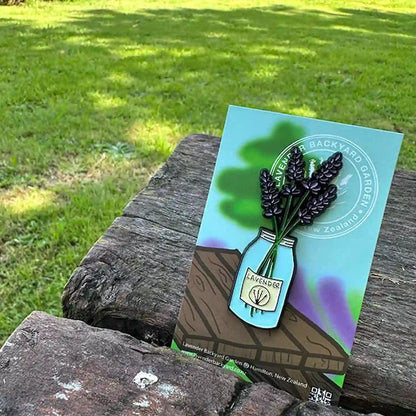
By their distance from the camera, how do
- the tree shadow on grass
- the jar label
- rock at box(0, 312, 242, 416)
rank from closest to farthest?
1. rock at box(0, 312, 242, 416)
2. the jar label
3. the tree shadow on grass

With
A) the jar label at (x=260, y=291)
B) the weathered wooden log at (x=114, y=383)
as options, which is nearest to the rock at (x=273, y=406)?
the weathered wooden log at (x=114, y=383)

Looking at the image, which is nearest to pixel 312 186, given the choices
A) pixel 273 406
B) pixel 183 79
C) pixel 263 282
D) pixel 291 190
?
pixel 291 190

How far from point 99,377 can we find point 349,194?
1.49 feet

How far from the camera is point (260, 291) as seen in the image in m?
0.75

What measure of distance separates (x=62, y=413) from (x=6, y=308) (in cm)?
117

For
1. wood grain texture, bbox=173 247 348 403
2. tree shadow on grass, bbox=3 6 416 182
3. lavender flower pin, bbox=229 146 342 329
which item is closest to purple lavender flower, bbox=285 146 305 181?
lavender flower pin, bbox=229 146 342 329

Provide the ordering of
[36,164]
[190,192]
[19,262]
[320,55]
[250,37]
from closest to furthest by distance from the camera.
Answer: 1. [190,192]
2. [19,262]
3. [36,164]
4. [320,55]
5. [250,37]

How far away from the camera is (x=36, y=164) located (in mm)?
2473

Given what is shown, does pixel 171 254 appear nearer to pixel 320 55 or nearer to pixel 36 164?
pixel 36 164

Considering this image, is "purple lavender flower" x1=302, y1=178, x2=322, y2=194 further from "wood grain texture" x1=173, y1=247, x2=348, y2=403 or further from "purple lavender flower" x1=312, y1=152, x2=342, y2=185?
"wood grain texture" x1=173, y1=247, x2=348, y2=403

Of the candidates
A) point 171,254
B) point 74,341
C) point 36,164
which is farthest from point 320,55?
point 74,341

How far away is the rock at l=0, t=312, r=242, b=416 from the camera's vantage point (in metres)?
0.64

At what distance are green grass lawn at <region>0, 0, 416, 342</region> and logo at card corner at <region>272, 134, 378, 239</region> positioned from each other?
123 centimetres

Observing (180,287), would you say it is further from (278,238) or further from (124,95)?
(124,95)
